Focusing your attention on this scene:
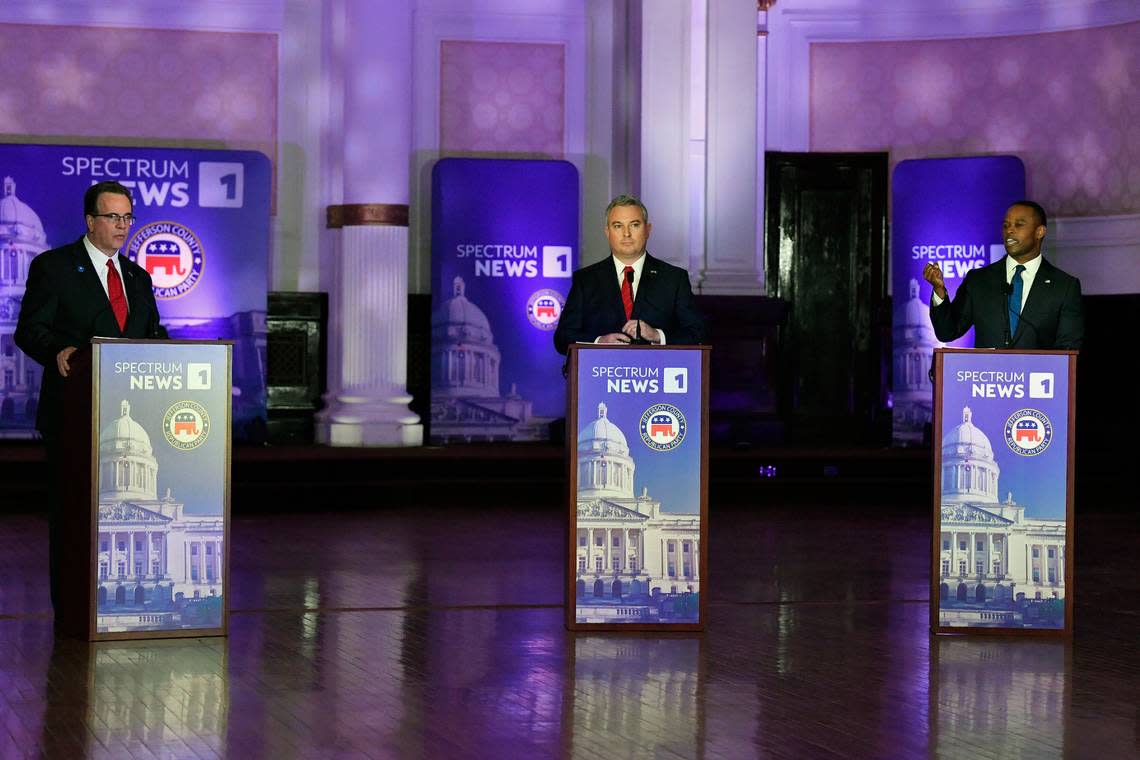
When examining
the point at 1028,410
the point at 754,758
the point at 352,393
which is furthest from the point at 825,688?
the point at 352,393

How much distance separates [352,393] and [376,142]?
1.71 m

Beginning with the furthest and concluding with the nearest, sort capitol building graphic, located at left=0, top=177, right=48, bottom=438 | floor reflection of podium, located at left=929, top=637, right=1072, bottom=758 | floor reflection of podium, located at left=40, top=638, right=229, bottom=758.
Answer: capitol building graphic, located at left=0, top=177, right=48, bottom=438 → floor reflection of podium, located at left=929, top=637, right=1072, bottom=758 → floor reflection of podium, located at left=40, top=638, right=229, bottom=758

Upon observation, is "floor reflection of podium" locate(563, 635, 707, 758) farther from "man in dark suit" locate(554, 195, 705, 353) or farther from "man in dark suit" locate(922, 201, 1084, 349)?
"man in dark suit" locate(922, 201, 1084, 349)

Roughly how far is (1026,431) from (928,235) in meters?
5.97

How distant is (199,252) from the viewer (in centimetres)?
1098

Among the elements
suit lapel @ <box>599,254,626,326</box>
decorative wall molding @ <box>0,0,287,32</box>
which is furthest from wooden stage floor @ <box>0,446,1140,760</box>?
decorative wall molding @ <box>0,0,287,32</box>

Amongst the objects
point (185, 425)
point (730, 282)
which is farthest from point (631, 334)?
point (730, 282)

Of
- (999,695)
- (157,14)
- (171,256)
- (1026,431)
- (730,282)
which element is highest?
(157,14)

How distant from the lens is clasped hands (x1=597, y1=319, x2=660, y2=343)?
5418mm

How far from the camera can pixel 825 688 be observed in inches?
185

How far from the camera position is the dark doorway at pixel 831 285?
12289 mm

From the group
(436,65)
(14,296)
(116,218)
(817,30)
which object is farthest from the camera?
(817,30)

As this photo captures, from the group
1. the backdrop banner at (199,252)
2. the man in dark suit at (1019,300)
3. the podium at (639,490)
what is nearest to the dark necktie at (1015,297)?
the man in dark suit at (1019,300)

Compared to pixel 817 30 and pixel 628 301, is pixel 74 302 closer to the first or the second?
pixel 628 301
